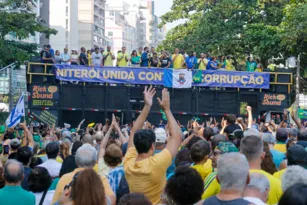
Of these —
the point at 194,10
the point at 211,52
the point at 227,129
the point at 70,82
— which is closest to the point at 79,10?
the point at 194,10

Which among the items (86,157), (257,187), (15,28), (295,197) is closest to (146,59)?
(15,28)

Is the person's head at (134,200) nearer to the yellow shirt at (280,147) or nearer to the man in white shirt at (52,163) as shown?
the man in white shirt at (52,163)

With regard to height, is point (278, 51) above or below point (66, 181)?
above

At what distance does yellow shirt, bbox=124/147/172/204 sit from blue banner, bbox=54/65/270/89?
674 inches

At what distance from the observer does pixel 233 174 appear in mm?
5043

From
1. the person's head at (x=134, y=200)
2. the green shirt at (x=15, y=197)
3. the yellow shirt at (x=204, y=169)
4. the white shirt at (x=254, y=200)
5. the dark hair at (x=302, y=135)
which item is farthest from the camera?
the dark hair at (x=302, y=135)

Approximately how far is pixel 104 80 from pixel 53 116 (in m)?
2.18

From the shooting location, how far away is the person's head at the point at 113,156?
719 cm

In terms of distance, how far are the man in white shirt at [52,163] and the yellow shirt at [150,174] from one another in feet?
7.42

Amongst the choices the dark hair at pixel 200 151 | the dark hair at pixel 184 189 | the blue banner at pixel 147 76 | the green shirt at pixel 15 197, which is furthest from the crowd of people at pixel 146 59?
the dark hair at pixel 184 189

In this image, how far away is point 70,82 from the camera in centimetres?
2378

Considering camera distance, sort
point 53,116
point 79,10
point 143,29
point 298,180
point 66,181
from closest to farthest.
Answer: point 298,180 < point 66,181 < point 53,116 < point 79,10 < point 143,29

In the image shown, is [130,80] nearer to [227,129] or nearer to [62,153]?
[227,129]

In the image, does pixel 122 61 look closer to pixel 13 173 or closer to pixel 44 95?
pixel 44 95
